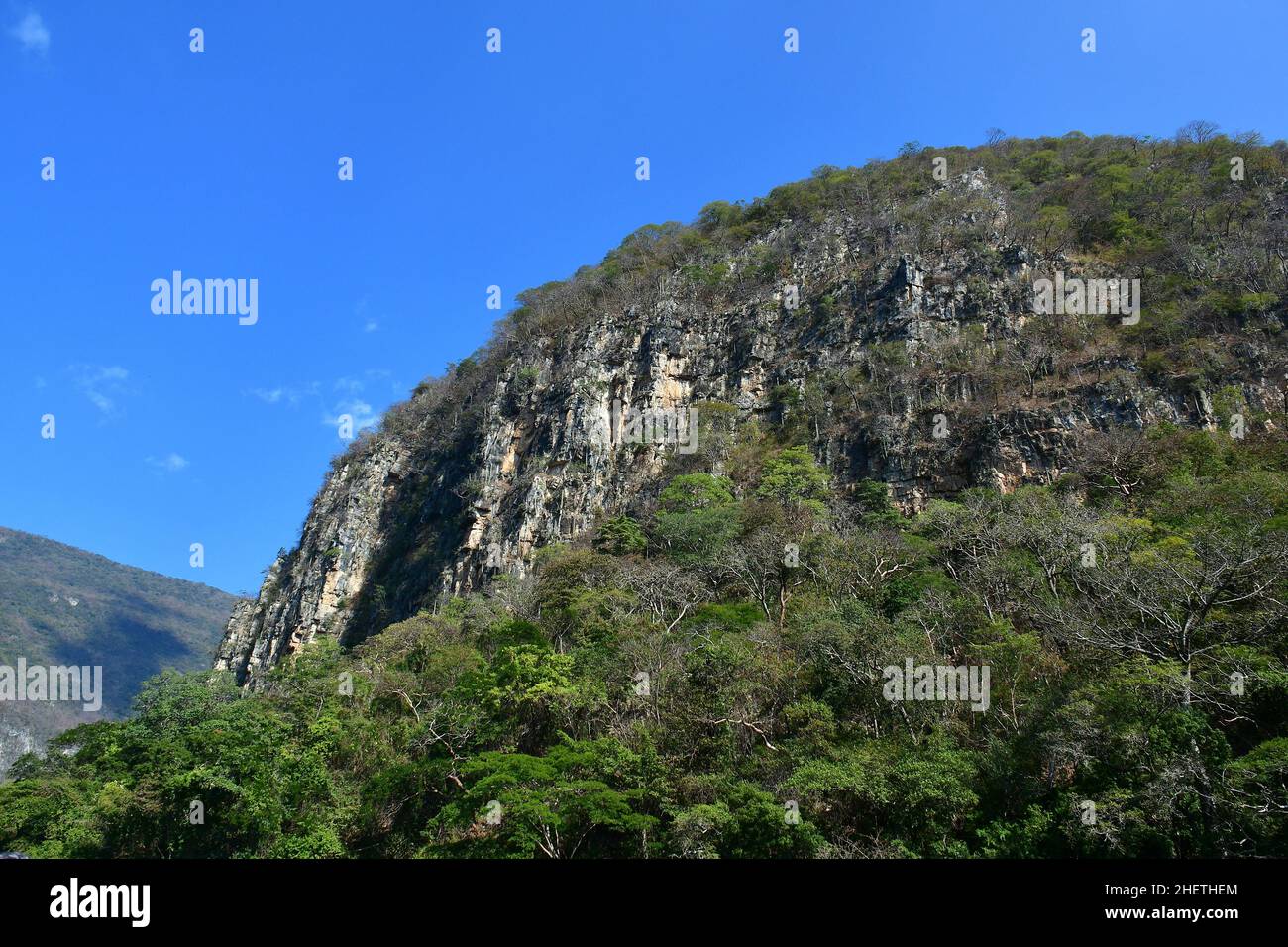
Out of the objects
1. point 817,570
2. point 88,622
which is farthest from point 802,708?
point 88,622

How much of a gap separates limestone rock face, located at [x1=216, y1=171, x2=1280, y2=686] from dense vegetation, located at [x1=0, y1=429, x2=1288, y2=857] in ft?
15.0

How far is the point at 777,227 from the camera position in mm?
63125

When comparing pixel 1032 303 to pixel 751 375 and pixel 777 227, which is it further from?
→ pixel 777 227

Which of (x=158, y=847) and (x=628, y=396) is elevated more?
(x=628, y=396)

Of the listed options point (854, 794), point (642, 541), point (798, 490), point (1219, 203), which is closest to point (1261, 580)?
point (854, 794)

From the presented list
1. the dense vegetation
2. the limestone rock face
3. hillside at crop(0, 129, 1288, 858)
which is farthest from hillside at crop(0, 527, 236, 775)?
the dense vegetation

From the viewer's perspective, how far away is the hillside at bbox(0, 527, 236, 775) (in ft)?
288

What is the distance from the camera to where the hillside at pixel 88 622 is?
8781cm

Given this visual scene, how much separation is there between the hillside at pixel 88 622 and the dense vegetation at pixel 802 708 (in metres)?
70.3

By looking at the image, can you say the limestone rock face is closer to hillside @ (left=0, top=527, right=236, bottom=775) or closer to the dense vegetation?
the dense vegetation

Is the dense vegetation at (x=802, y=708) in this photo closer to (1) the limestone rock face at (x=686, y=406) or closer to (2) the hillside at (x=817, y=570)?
(2) the hillside at (x=817, y=570)

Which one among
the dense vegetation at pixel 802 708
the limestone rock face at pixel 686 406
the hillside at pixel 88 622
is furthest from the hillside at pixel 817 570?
the hillside at pixel 88 622

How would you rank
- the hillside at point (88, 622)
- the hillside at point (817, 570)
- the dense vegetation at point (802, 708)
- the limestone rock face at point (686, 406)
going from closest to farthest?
the dense vegetation at point (802, 708) → the hillside at point (817, 570) → the limestone rock face at point (686, 406) → the hillside at point (88, 622)
